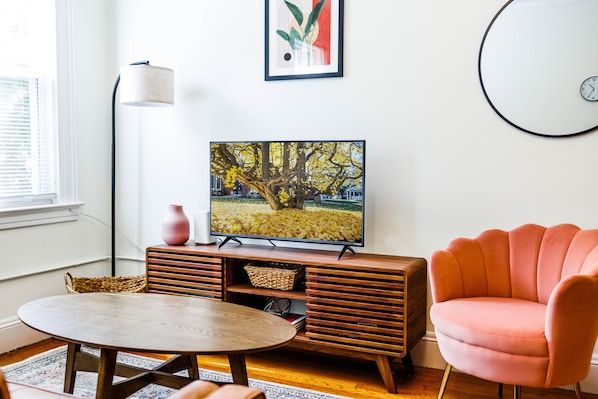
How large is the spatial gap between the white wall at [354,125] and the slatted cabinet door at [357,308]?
16.4 inches

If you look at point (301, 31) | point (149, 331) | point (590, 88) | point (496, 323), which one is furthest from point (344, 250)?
point (590, 88)

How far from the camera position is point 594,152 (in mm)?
2596

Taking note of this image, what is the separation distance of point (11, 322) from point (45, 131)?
3.83 ft

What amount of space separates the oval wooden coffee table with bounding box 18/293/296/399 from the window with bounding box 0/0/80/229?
1068mm

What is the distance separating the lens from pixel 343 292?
2.75m

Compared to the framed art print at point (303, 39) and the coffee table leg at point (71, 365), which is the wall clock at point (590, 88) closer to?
the framed art print at point (303, 39)

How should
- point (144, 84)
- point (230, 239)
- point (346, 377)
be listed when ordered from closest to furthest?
point (346, 377)
point (144, 84)
point (230, 239)

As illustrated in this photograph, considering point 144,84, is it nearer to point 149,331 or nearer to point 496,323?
point 149,331

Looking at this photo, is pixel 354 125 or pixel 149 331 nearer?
pixel 149 331

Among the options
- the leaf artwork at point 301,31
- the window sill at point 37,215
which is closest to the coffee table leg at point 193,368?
the window sill at point 37,215

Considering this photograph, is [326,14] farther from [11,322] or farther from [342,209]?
[11,322]

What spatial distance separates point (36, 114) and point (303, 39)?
1.70 metres

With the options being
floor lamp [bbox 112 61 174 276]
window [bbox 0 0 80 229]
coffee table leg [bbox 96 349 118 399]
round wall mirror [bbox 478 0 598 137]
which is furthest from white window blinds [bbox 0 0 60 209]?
round wall mirror [bbox 478 0 598 137]

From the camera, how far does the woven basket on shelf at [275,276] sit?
2984 mm
